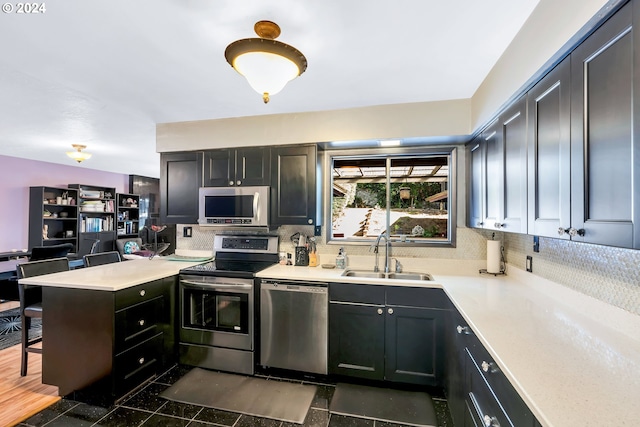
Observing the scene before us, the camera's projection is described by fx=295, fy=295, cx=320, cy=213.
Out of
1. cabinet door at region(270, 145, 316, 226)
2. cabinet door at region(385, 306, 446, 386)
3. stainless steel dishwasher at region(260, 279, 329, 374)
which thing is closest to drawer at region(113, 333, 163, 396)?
stainless steel dishwasher at region(260, 279, 329, 374)

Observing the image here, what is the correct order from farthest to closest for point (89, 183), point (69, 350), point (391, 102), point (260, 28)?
point (89, 183)
point (391, 102)
point (69, 350)
point (260, 28)

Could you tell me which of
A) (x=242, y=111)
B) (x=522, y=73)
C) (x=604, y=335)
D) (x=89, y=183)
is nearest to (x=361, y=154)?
(x=242, y=111)

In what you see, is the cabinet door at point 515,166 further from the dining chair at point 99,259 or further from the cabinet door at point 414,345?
the dining chair at point 99,259

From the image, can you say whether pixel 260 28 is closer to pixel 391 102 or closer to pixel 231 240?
pixel 391 102

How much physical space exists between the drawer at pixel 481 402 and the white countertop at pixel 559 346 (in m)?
0.20

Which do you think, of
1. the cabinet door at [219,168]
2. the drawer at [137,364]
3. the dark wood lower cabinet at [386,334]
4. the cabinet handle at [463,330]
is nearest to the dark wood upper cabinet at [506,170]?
the cabinet handle at [463,330]

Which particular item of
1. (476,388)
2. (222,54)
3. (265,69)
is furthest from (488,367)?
(222,54)

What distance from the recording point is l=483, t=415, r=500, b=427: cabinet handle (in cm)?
115

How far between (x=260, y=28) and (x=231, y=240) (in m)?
2.15

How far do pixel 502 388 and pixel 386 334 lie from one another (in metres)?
1.26

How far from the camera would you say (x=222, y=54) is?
1.84 m

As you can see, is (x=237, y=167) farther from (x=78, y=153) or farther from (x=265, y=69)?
(x=78, y=153)

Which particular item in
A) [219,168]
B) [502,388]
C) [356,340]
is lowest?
[356,340]

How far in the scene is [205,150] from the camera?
9.98 feet
